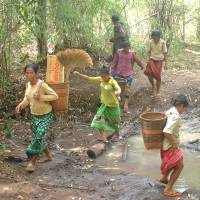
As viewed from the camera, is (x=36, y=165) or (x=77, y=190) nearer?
(x=77, y=190)

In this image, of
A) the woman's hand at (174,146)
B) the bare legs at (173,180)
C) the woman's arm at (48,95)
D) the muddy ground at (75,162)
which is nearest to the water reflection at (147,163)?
the muddy ground at (75,162)

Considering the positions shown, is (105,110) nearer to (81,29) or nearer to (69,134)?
(69,134)

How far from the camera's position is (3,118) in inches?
355

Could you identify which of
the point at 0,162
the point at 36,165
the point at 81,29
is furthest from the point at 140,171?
the point at 81,29

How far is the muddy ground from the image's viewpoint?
225 inches

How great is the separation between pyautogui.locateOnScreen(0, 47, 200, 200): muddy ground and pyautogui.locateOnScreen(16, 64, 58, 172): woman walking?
12.9 inches

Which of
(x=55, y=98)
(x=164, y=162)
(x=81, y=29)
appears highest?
(x=81, y=29)

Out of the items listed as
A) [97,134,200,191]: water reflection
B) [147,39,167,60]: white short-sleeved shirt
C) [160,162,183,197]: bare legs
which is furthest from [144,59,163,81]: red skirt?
[160,162,183,197]: bare legs

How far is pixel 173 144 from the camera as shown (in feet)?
18.0

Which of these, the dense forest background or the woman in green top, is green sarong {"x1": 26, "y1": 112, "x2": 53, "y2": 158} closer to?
the woman in green top

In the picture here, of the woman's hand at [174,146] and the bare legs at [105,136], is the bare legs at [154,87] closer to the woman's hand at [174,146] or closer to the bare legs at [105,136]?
the bare legs at [105,136]

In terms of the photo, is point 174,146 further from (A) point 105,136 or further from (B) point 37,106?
(A) point 105,136

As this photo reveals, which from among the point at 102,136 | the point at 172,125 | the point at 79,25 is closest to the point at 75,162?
the point at 102,136

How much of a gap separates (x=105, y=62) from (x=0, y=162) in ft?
23.6
